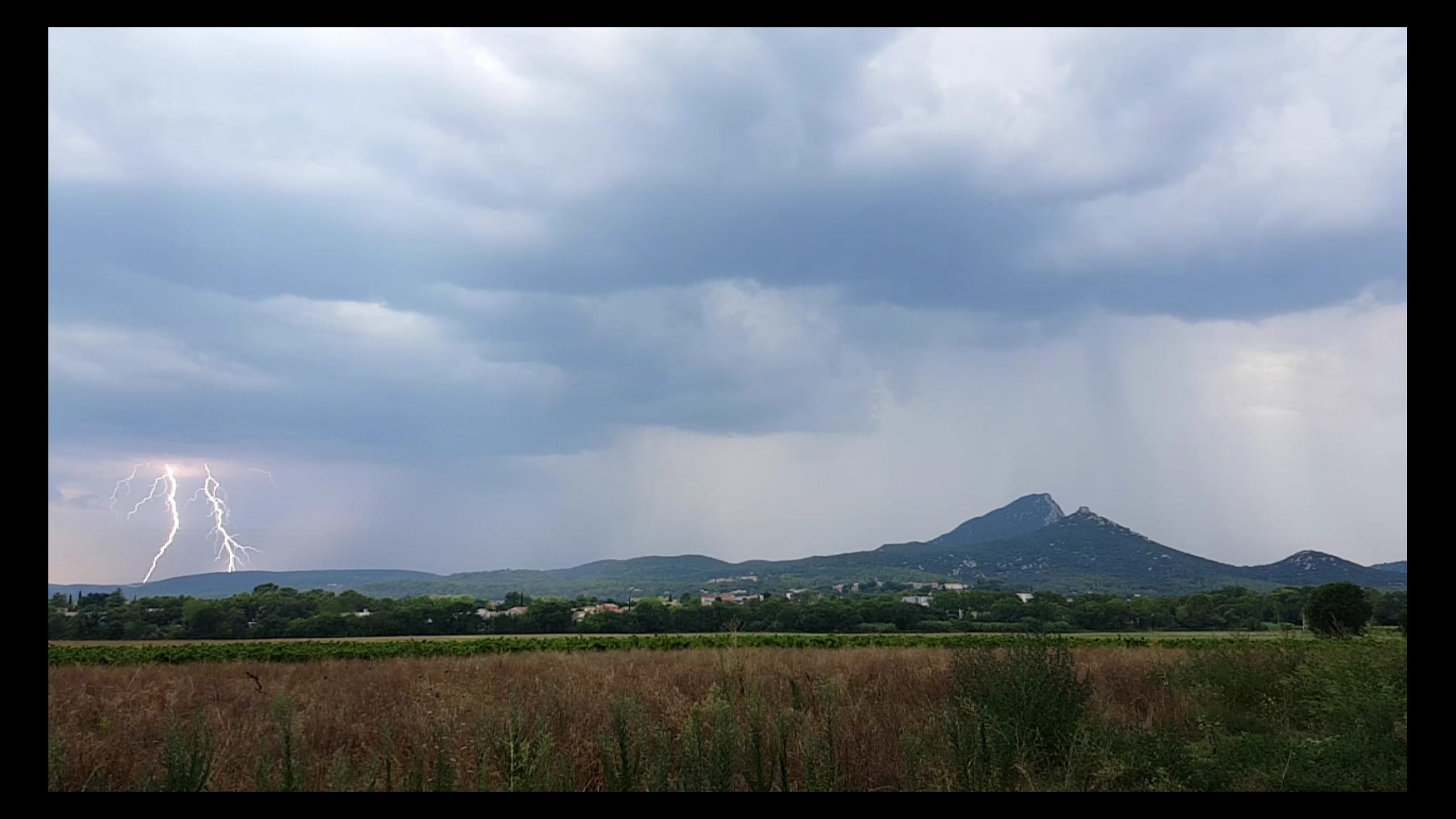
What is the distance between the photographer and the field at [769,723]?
7.04 m

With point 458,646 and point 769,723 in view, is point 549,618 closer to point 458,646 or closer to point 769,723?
point 458,646

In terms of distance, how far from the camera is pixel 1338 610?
24.5 m

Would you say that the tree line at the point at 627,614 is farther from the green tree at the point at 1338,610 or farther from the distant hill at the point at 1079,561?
the distant hill at the point at 1079,561

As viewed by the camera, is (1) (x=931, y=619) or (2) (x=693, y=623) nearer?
(2) (x=693, y=623)

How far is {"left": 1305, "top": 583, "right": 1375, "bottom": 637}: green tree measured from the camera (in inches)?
884

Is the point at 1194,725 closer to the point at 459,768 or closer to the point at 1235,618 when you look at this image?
the point at 459,768

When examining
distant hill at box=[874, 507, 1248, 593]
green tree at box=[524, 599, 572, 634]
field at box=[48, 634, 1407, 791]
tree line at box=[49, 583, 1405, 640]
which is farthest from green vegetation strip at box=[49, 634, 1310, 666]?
distant hill at box=[874, 507, 1248, 593]

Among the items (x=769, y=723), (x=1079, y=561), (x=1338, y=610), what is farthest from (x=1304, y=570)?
(x=769, y=723)

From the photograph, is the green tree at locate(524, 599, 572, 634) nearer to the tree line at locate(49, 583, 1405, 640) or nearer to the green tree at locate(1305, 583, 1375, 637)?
the tree line at locate(49, 583, 1405, 640)
